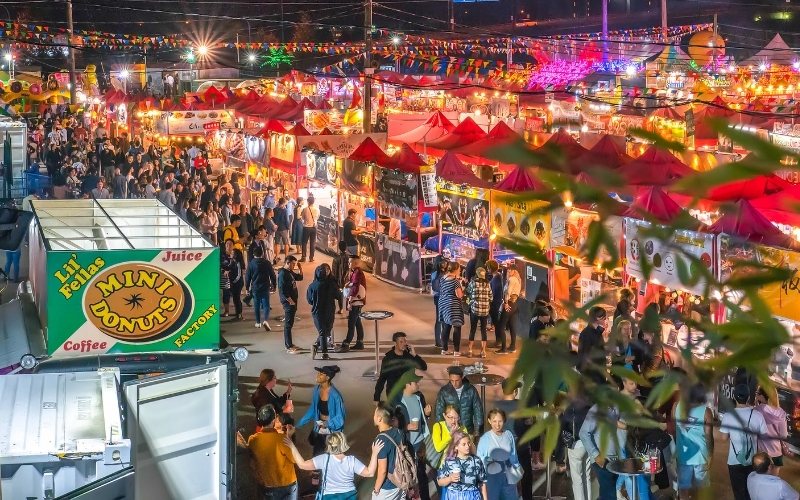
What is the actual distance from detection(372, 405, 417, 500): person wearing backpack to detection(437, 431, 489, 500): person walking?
353mm

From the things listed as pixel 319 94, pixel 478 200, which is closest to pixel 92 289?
pixel 478 200

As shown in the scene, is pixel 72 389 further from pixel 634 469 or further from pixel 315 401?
pixel 634 469

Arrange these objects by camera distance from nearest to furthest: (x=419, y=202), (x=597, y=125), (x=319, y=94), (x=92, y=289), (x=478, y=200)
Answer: (x=92, y=289), (x=478, y=200), (x=419, y=202), (x=597, y=125), (x=319, y=94)

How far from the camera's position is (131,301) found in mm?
8312

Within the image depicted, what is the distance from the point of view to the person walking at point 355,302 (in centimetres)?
1565

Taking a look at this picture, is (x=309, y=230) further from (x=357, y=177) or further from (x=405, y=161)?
(x=405, y=161)

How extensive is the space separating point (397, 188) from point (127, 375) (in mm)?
12228

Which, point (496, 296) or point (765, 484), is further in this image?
point (496, 296)

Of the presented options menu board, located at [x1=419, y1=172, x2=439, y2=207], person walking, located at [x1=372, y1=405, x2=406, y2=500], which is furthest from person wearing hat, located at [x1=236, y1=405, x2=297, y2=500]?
menu board, located at [x1=419, y1=172, x2=439, y2=207]

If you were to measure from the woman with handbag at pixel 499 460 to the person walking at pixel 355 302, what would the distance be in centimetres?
703

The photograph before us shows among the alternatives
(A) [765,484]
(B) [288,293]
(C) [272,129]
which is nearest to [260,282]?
(B) [288,293]

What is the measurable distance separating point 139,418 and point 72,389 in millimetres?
618

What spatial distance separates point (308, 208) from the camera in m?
22.7

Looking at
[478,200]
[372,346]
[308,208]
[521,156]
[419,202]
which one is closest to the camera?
[521,156]
